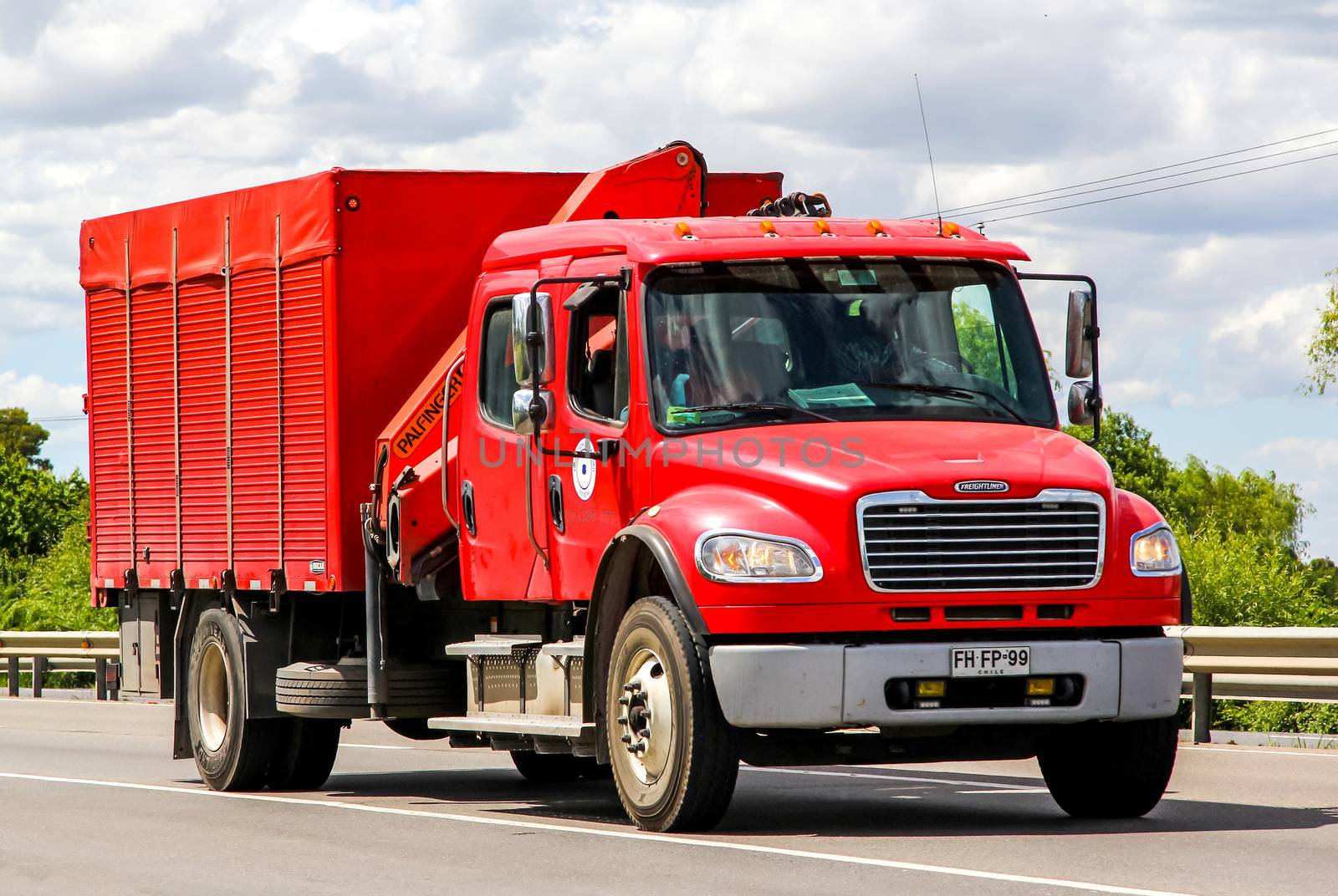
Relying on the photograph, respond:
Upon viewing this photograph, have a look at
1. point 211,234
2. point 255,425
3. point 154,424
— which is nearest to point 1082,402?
point 255,425

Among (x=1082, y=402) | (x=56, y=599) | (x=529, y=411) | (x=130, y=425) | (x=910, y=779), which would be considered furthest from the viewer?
(x=56, y=599)

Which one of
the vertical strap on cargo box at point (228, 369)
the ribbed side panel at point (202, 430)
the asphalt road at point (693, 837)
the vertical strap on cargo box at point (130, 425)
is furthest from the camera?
the vertical strap on cargo box at point (130, 425)

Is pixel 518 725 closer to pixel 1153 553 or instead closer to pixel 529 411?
pixel 529 411

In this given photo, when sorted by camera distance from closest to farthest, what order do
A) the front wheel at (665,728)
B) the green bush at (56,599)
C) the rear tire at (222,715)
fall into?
the front wheel at (665,728)
the rear tire at (222,715)
the green bush at (56,599)

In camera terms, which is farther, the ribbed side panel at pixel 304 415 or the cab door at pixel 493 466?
the ribbed side panel at pixel 304 415

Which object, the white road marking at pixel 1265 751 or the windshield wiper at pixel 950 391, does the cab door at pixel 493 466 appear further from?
the white road marking at pixel 1265 751

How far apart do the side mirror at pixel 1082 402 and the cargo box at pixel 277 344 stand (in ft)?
10.8

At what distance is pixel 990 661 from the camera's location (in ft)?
32.6

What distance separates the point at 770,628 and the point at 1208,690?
8.31m

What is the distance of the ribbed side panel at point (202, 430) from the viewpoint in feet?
47.6

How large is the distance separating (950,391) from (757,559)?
1.62 m

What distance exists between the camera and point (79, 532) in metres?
60.8

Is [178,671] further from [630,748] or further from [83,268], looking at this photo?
[630,748]

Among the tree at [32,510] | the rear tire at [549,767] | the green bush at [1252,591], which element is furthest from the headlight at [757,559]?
the tree at [32,510]
